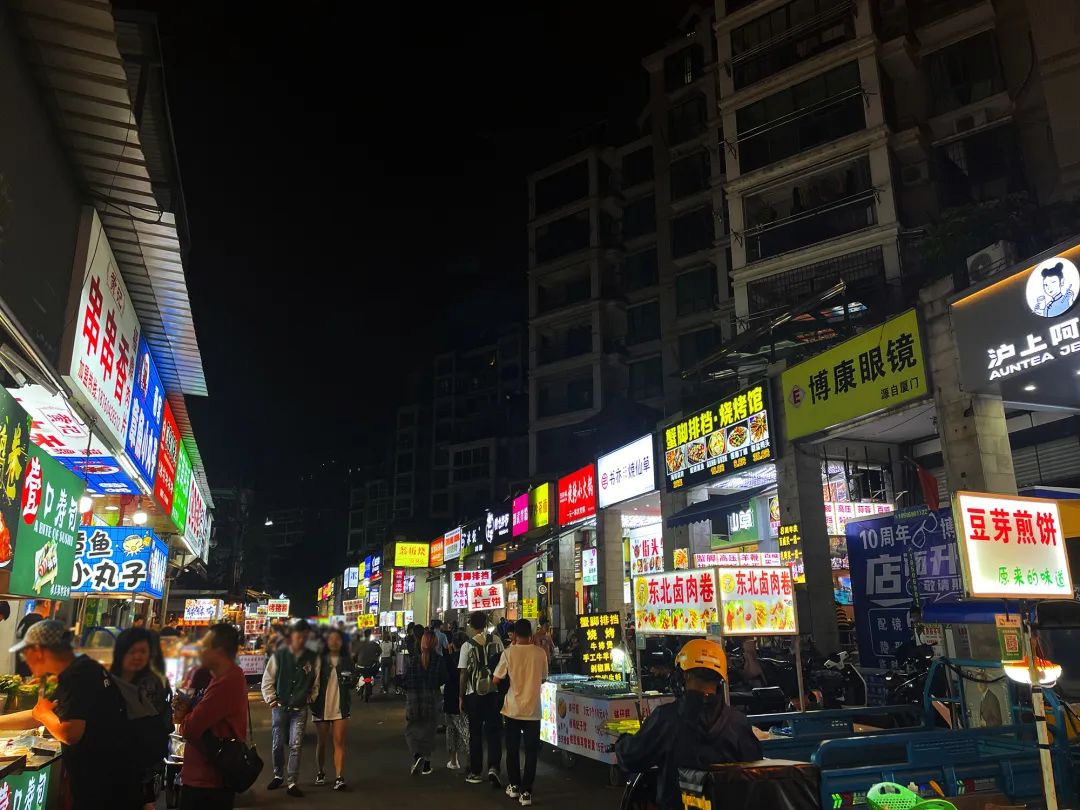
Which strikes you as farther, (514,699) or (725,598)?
(514,699)

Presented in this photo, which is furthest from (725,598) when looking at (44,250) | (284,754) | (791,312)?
(791,312)

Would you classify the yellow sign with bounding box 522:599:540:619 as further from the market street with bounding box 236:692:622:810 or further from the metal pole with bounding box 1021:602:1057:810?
the metal pole with bounding box 1021:602:1057:810

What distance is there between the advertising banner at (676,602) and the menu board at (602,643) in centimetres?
388

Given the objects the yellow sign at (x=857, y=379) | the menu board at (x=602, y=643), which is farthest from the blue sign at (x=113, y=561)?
the yellow sign at (x=857, y=379)

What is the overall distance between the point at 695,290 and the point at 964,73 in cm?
1426

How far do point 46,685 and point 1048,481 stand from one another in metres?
18.8

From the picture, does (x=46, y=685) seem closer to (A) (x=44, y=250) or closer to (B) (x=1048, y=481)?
(A) (x=44, y=250)

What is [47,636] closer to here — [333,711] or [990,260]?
[333,711]

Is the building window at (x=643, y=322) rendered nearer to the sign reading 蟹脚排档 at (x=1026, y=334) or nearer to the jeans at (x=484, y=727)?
the sign reading 蟹脚排档 at (x=1026, y=334)

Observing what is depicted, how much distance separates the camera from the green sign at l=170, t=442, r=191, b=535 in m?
13.9

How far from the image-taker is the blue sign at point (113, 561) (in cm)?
1043

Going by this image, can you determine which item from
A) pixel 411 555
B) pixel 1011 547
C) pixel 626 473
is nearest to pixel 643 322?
pixel 626 473

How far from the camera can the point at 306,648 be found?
4.14 metres

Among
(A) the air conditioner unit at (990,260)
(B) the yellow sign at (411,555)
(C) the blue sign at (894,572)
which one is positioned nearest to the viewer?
(A) the air conditioner unit at (990,260)
